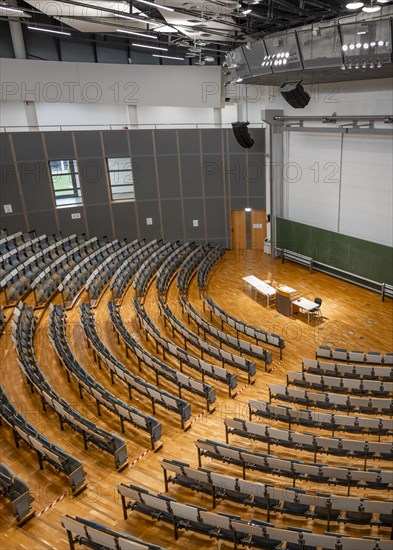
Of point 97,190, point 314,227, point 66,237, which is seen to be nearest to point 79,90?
point 97,190

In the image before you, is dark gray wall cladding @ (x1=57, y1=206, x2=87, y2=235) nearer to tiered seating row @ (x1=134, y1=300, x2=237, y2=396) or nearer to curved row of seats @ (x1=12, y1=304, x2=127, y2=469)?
curved row of seats @ (x1=12, y1=304, x2=127, y2=469)

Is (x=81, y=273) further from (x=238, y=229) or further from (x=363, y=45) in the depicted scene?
(x=363, y=45)

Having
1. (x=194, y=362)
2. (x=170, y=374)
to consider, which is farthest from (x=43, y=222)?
(x=170, y=374)

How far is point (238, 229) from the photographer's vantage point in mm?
15836

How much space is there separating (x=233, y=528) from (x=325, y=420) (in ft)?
8.48

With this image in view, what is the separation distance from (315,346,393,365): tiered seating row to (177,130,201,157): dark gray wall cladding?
8.71 meters

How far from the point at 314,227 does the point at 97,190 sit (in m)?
7.04

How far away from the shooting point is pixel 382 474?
491cm

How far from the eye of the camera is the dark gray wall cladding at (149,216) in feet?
49.0

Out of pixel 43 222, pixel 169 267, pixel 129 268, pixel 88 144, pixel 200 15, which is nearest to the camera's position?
pixel 200 15

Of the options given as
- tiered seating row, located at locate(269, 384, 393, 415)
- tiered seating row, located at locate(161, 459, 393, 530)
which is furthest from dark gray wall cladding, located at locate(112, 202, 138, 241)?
tiered seating row, located at locate(161, 459, 393, 530)

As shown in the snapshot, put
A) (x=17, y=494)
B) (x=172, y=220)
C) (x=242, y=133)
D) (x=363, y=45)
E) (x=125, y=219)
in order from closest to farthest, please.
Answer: (x=17, y=494), (x=363, y=45), (x=242, y=133), (x=125, y=219), (x=172, y=220)

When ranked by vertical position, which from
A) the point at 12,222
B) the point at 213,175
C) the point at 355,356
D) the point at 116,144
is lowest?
the point at 355,356

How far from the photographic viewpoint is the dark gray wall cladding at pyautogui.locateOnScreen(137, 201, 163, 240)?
49.0ft
